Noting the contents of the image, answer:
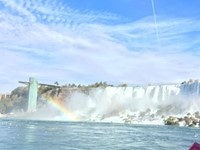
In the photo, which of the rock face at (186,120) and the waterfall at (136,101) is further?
the waterfall at (136,101)

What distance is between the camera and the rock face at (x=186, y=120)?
96125 millimetres

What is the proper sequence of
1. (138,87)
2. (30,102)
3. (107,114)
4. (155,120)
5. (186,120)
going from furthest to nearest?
(30,102)
(107,114)
(138,87)
(155,120)
(186,120)

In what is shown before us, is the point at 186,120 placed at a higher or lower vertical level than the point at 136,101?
lower

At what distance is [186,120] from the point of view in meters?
98.3

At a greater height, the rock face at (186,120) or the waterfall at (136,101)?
the waterfall at (136,101)

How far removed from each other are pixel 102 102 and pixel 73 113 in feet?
37.8

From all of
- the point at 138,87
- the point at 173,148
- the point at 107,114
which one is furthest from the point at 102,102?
the point at 173,148

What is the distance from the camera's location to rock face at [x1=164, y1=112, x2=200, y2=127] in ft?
315

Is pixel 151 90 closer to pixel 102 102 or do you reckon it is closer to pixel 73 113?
pixel 102 102

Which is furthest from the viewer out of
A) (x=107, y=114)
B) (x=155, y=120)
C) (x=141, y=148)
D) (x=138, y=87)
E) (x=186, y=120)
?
(x=107, y=114)

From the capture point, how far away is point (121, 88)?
124 metres

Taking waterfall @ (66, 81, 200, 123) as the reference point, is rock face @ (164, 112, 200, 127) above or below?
below

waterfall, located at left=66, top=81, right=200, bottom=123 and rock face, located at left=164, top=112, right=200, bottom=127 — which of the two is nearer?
rock face, located at left=164, top=112, right=200, bottom=127

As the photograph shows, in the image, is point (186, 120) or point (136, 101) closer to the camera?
point (186, 120)
